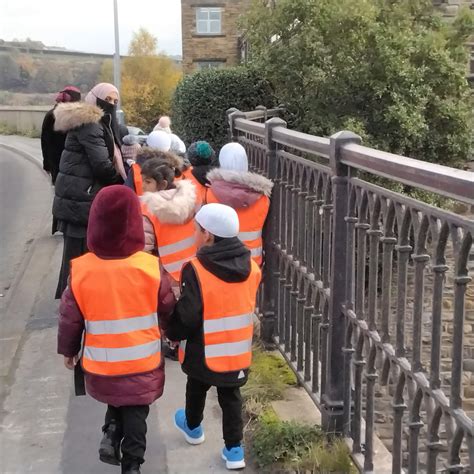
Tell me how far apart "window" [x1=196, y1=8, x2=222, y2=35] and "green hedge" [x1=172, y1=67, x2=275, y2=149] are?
23890 mm

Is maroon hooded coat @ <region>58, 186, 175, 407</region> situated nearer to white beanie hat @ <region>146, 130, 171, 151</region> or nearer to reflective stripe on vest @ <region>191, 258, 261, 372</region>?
reflective stripe on vest @ <region>191, 258, 261, 372</region>

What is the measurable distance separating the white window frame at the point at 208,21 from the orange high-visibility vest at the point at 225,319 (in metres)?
34.4

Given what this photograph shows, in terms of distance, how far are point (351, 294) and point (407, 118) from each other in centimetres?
811

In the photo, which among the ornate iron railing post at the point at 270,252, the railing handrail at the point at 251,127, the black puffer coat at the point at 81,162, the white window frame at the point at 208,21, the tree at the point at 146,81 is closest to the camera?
the ornate iron railing post at the point at 270,252

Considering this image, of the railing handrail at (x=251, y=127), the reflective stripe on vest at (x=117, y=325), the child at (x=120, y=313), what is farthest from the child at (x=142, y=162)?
the reflective stripe on vest at (x=117, y=325)

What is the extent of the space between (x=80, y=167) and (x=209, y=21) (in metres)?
33.3

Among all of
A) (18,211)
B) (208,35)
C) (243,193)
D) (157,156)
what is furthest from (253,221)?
(208,35)

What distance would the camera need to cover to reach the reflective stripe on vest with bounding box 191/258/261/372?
338cm

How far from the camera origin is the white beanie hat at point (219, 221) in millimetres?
3367

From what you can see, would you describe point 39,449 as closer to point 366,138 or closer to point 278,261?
point 278,261

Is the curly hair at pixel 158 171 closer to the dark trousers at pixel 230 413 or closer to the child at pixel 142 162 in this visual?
the child at pixel 142 162

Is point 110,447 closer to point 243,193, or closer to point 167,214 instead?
point 167,214

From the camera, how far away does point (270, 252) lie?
4930mm

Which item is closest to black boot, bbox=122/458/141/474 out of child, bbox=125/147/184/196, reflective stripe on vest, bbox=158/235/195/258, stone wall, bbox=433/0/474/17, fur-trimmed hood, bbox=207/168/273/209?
reflective stripe on vest, bbox=158/235/195/258
